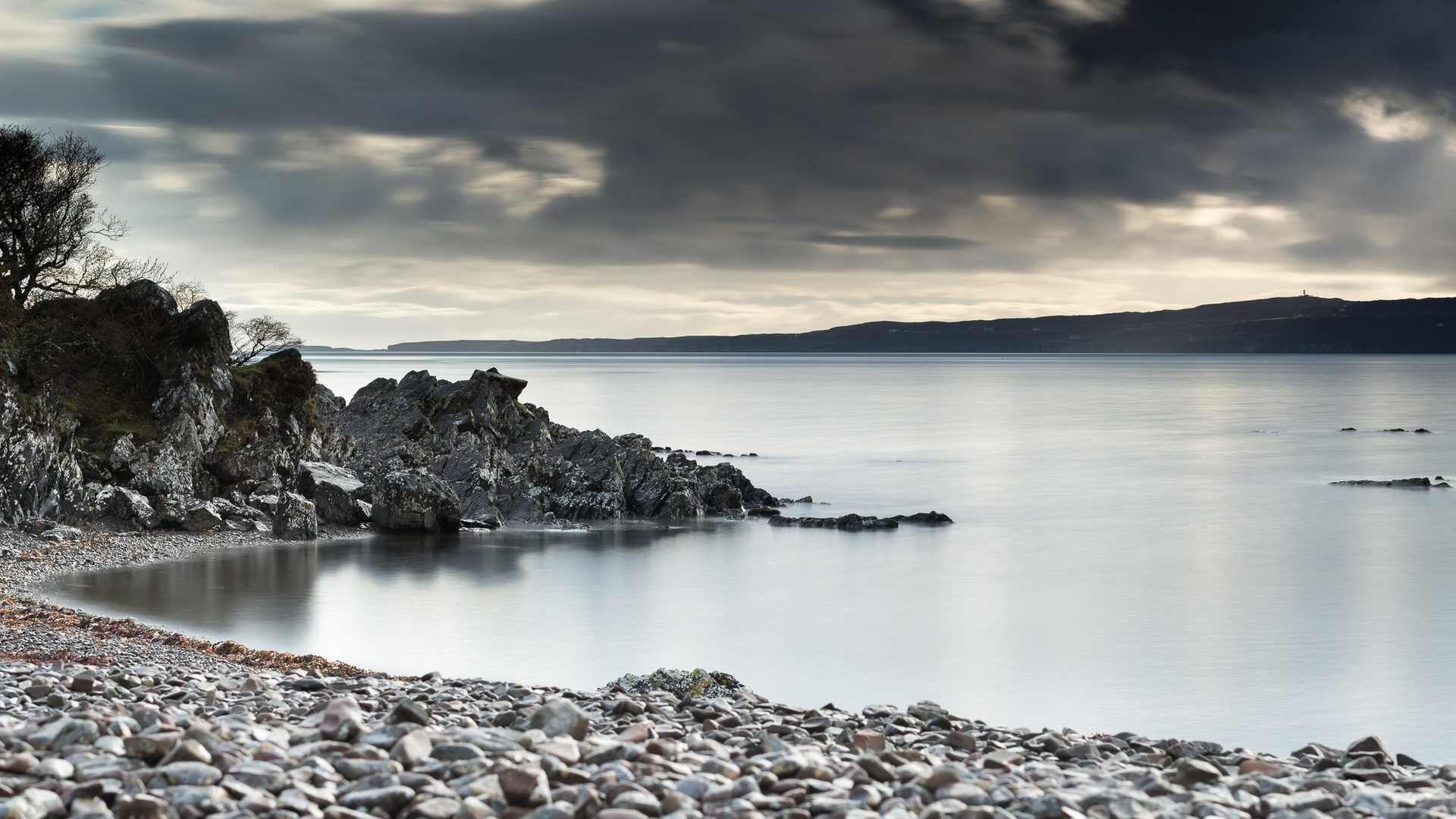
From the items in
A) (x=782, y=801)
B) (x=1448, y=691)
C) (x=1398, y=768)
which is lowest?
(x=1448, y=691)

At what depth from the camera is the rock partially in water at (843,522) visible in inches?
1135

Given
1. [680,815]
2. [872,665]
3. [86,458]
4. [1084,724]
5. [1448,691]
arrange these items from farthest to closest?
[86,458] < [872,665] < [1448,691] < [1084,724] < [680,815]

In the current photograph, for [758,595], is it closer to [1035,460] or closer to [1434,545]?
[1434,545]

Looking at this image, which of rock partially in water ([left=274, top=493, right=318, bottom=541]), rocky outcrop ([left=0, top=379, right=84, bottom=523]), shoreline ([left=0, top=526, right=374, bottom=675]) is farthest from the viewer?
rock partially in water ([left=274, top=493, right=318, bottom=541])

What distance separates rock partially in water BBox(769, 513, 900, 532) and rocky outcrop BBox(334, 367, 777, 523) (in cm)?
214

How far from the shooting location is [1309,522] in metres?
30.8

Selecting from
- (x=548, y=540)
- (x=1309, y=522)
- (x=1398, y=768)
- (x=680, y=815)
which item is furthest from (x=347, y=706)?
(x=1309, y=522)

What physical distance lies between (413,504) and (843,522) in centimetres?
1114

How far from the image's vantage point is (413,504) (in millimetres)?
26688

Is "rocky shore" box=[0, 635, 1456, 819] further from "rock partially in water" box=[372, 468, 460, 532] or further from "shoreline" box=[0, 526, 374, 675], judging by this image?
"rock partially in water" box=[372, 468, 460, 532]

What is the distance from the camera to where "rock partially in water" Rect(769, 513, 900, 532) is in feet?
94.6

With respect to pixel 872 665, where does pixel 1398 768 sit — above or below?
above

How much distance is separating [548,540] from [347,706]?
19427mm

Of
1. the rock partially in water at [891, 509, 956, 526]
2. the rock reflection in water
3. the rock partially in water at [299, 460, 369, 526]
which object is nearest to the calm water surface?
the rock reflection in water
